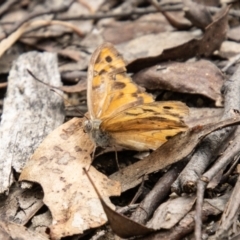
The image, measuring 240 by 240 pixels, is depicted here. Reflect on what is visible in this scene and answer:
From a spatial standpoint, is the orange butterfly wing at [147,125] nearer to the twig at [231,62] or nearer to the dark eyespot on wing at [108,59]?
the dark eyespot on wing at [108,59]

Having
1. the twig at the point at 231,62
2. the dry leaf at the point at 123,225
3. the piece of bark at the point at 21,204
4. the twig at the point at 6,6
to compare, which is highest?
the twig at the point at 6,6

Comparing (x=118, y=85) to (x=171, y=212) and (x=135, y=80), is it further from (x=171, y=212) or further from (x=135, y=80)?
(x=171, y=212)

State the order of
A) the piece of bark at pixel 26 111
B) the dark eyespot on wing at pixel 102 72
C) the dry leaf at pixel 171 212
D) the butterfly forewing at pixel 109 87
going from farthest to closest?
the dark eyespot on wing at pixel 102 72 < the butterfly forewing at pixel 109 87 < the piece of bark at pixel 26 111 < the dry leaf at pixel 171 212

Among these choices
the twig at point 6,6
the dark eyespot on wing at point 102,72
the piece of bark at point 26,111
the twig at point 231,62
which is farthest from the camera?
the twig at point 6,6

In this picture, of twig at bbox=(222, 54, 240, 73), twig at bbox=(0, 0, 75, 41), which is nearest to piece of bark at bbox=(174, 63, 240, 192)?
twig at bbox=(222, 54, 240, 73)

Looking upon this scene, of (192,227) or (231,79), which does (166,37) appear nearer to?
(231,79)

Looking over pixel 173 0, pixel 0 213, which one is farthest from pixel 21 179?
pixel 173 0

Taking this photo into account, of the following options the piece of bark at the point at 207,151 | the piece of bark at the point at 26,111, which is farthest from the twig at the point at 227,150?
the piece of bark at the point at 26,111
